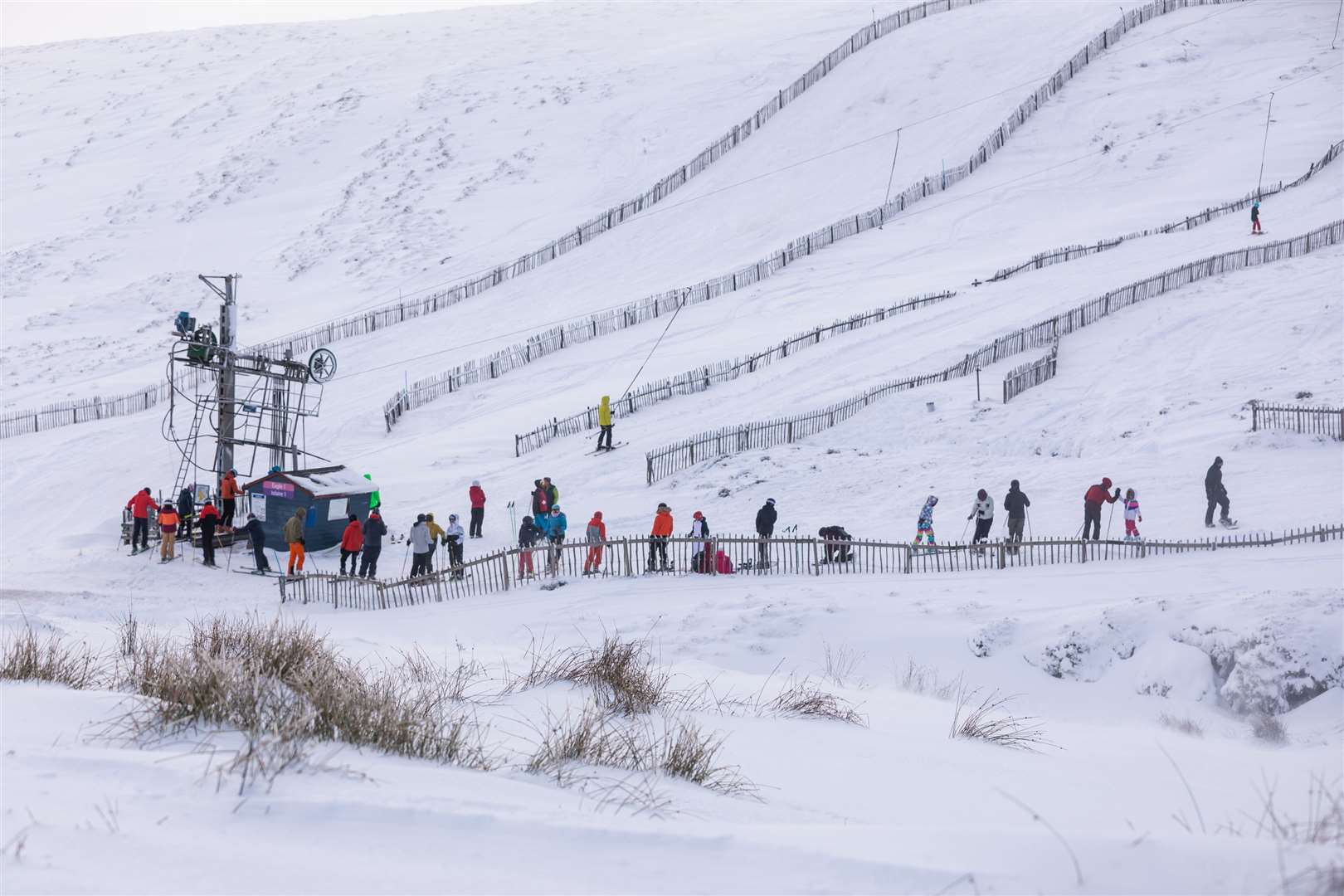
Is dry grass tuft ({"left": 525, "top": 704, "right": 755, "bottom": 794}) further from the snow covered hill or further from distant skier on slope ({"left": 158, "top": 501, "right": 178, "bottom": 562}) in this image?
distant skier on slope ({"left": 158, "top": 501, "right": 178, "bottom": 562})

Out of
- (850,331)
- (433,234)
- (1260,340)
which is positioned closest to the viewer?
(1260,340)

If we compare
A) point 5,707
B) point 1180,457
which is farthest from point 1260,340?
point 5,707

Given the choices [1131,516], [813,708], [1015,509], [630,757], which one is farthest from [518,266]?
[630,757]

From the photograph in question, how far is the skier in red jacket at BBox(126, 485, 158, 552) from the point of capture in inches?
744

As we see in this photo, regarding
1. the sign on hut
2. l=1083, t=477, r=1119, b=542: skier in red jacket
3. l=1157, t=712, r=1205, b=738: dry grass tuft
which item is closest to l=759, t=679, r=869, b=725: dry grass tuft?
l=1157, t=712, r=1205, b=738: dry grass tuft

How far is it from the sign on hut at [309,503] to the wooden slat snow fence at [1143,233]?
20.5 meters

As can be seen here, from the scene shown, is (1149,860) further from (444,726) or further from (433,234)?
(433,234)

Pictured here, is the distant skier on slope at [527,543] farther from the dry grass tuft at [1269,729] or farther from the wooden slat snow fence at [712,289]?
the wooden slat snow fence at [712,289]

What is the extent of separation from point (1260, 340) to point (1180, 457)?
666cm

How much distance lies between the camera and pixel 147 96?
75.4m

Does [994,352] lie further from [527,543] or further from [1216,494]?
[527,543]

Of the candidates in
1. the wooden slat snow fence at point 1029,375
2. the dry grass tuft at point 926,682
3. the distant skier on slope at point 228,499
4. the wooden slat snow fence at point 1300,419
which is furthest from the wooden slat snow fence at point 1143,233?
the dry grass tuft at point 926,682

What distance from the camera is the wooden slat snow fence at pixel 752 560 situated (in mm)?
14109

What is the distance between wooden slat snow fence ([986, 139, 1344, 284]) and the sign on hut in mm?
20485
